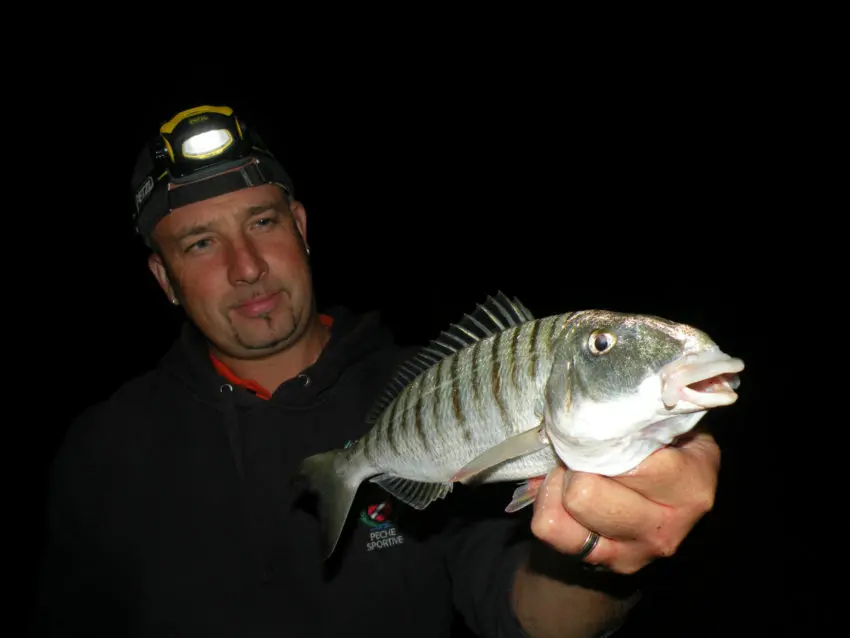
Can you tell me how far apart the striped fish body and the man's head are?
1194 millimetres

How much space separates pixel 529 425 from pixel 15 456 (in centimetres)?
1535

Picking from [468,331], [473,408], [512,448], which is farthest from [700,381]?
[468,331]

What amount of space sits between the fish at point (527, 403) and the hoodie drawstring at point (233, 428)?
0.72 m

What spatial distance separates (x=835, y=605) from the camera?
5.95 m

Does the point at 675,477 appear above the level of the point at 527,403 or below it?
below

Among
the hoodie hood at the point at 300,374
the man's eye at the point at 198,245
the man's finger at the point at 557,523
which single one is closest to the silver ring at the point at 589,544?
the man's finger at the point at 557,523

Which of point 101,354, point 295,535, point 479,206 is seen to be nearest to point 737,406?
point 295,535

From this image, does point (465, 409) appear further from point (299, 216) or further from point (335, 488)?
point (299, 216)

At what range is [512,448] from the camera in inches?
58.8

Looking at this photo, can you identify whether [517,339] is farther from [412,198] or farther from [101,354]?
[412,198]

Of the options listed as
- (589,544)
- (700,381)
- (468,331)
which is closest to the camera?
(700,381)

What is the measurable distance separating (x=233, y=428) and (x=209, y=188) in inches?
49.2

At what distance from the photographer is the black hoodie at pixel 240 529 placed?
2.58 metres

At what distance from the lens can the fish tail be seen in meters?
2.07
